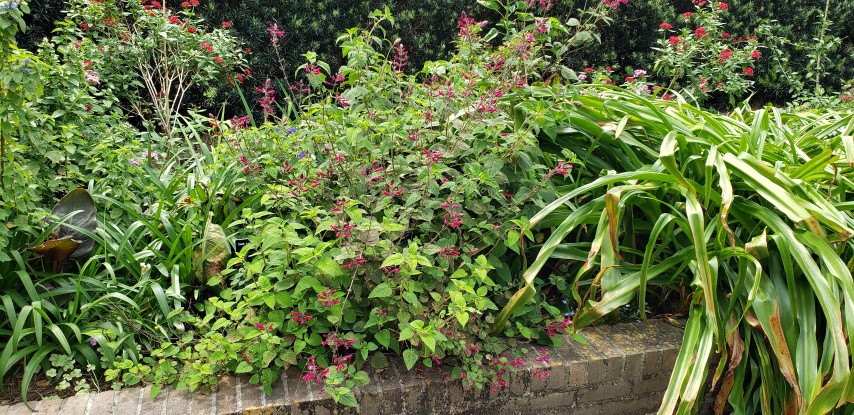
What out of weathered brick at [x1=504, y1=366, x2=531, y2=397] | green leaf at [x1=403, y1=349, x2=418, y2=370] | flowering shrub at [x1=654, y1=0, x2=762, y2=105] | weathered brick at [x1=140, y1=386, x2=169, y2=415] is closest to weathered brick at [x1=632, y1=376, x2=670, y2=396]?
weathered brick at [x1=504, y1=366, x2=531, y2=397]

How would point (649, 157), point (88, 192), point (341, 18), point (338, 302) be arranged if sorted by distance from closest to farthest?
point (338, 302)
point (88, 192)
point (649, 157)
point (341, 18)

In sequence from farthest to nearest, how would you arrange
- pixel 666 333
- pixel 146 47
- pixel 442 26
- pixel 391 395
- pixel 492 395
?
pixel 442 26 → pixel 146 47 → pixel 666 333 → pixel 492 395 → pixel 391 395

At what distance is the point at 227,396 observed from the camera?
2008 millimetres

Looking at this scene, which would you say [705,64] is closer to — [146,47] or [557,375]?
[557,375]

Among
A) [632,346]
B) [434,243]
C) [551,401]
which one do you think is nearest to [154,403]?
[434,243]

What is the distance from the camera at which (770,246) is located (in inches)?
89.1

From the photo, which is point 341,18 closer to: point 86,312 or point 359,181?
point 359,181

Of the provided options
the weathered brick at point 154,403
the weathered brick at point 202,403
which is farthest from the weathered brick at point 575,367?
the weathered brick at point 154,403

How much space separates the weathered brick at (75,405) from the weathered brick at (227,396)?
395 mm

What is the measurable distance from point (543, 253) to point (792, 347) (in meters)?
0.85

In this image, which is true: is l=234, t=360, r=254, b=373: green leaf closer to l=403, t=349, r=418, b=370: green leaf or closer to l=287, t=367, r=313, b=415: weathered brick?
l=287, t=367, r=313, b=415: weathered brick

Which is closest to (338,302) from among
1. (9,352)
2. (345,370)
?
(345,370)

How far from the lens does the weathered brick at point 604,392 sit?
2.35 metres

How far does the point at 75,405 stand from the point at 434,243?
4.08ft
